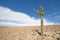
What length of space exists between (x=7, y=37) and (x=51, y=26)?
5810 mm

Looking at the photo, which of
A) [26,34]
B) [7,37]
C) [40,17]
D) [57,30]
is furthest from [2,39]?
[57,30]

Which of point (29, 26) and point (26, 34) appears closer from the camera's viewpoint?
point (26, 34)

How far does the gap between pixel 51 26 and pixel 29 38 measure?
14.1 ft

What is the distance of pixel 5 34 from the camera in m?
14.3

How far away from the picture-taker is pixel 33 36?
14.4 metres

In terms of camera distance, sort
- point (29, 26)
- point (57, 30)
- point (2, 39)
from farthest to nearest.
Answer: point (29, 26) < point (57, 30) < point (2, 39)

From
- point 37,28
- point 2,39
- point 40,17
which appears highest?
point 40,17

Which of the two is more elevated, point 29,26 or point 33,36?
point 29,26

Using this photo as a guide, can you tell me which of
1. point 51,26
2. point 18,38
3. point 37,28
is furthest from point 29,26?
point 18,38

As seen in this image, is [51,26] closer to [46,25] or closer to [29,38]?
[46,25]

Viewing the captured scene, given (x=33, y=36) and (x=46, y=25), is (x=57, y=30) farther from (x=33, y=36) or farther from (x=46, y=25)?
(x=33, y=36)

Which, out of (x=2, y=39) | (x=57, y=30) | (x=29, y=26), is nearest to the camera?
(x=2, y=39)

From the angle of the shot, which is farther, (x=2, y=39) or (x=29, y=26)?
(x=29, y=26)

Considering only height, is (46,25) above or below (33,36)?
above
